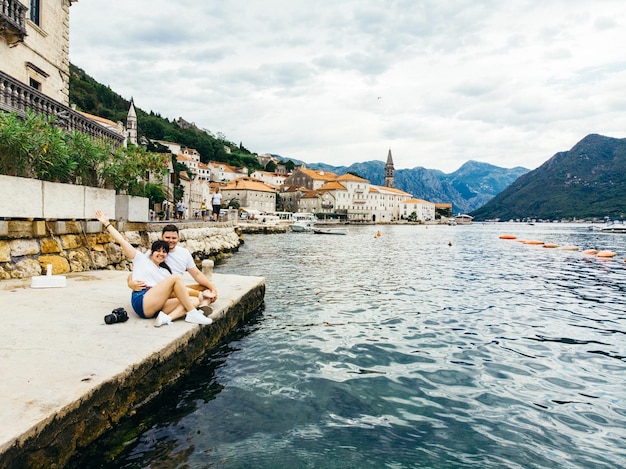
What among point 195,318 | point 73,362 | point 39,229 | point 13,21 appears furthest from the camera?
point 13,21

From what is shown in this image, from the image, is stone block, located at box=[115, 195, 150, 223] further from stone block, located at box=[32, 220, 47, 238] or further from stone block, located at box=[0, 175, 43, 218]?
stone block, located at box=[0, 175, 43, 218]

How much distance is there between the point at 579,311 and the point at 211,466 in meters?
10.8

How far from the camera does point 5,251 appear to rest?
797 cm

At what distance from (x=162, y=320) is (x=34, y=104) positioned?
32.5ft

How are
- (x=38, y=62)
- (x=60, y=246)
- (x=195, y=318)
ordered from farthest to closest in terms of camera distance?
(x=38, y=62) → (x=60, y=246) → (x=195, y=318)

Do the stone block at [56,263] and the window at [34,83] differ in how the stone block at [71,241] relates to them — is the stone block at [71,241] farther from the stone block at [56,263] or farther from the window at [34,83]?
the window at [34,83]

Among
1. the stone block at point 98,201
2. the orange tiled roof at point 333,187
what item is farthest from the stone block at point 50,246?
the orange tiled roof at point 333,187

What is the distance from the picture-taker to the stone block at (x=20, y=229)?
7.98 m

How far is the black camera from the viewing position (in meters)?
5.50

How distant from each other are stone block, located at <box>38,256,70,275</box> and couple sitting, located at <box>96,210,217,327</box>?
3451 millimetres

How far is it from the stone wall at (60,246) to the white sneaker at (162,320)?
14.9ft

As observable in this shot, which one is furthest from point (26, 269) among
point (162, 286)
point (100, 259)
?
point (162, 286)

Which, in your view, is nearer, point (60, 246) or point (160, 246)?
point (160, 246)

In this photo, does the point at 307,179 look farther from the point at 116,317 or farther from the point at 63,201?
the point at 116,317
